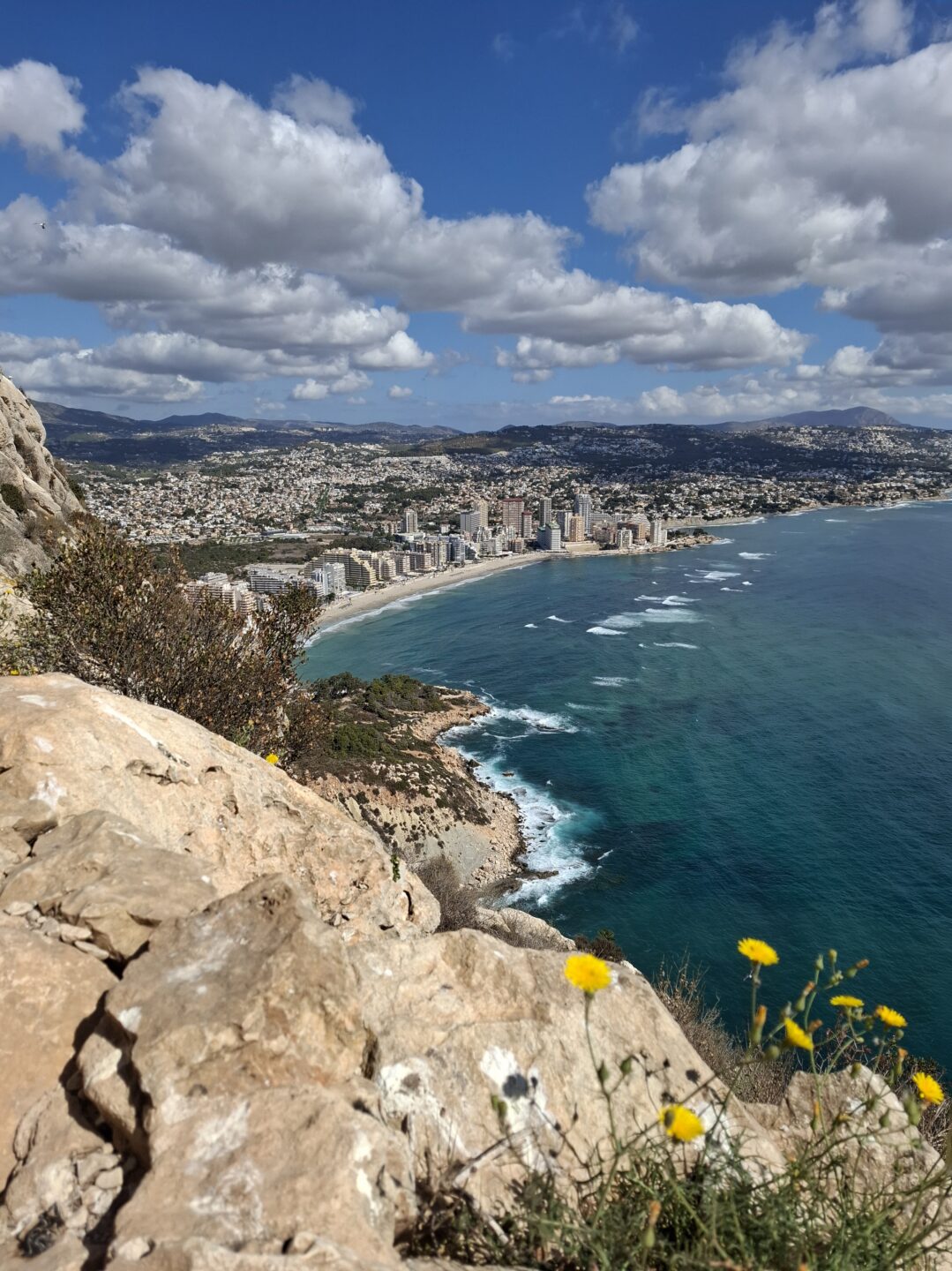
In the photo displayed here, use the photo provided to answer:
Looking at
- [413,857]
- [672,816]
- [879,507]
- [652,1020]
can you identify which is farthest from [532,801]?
[879,507]

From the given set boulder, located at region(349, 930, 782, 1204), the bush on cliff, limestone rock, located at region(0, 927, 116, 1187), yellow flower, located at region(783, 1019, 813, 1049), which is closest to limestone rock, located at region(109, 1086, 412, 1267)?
Answer: boulder, located at region(349, 930, 782, 1204)

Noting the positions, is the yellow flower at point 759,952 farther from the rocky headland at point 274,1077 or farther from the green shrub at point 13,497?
the green shrub at point 13,497

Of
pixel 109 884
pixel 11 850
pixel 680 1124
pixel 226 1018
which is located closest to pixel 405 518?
pixel 11 850

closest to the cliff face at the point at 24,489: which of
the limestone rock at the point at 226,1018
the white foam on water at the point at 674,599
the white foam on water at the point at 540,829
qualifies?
the white foam on water at the point at 540,829

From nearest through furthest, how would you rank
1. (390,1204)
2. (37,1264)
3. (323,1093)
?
(37,1264) → (390,1204) → (323,1093)

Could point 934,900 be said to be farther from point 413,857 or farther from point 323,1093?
point 323,1093

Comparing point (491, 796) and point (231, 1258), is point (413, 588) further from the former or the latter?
point (231, 1258)
